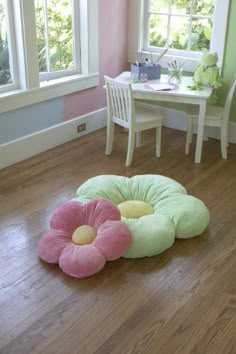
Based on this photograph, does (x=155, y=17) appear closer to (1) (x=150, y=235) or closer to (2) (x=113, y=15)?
A: (2) (x=113, y=15)

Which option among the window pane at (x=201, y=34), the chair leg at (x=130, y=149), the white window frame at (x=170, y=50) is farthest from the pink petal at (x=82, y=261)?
the window pane at (x=201, y=34)

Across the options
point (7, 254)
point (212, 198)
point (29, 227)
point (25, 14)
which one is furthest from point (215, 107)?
point (7, 254)

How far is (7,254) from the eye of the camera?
227 centimetres

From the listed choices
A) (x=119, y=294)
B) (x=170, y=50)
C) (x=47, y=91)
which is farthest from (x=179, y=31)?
(x=119, y=294)

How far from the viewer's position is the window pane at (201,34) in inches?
147

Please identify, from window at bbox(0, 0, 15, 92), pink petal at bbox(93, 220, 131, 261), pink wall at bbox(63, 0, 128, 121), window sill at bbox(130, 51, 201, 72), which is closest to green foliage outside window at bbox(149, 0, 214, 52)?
window sill at bbox(130, 51, 201, 72)

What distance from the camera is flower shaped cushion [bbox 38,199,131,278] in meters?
2.10

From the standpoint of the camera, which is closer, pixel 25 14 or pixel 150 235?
pixel 150 235

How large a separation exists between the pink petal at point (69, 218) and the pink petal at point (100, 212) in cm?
4

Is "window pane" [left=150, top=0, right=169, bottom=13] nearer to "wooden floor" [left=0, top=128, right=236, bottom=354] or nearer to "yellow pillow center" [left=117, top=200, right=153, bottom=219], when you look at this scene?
"wooden floor" [left=0, top=128, right=236, bottom=354]

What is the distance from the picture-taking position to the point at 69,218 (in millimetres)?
2334

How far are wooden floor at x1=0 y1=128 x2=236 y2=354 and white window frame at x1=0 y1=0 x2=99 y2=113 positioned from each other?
78 cm

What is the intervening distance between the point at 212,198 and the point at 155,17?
209 centimetres

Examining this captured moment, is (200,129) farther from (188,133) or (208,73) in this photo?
(208,73)
